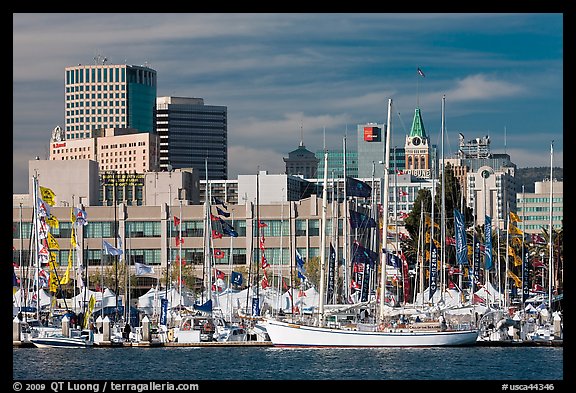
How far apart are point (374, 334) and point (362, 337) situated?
2.39 feet

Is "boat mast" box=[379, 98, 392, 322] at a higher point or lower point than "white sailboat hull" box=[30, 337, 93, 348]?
higher

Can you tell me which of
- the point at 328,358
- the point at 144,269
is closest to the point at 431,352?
the point at 328,358

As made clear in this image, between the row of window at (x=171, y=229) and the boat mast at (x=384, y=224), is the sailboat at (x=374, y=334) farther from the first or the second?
the row of window at (x=171, y=229)

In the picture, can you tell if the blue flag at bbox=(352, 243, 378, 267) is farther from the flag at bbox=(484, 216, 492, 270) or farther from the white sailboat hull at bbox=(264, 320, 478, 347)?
the flag at bbox=(484, 216, 492, 270)

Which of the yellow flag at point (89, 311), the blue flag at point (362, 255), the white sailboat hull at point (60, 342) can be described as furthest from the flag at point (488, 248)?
the white sailboat hull at point (60, 342)

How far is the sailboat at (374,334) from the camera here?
80.2 m

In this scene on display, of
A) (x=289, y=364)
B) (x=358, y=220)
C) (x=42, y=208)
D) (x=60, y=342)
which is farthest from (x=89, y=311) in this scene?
(x=289, y=364)

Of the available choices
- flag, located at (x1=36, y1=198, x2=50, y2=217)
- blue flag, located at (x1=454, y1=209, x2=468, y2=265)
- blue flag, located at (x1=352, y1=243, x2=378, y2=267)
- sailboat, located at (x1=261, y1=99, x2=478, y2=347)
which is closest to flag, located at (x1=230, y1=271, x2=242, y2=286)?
blue flag, located at (x1=352, y1=243, x2=378, y2=267)

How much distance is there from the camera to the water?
6456 centimetres

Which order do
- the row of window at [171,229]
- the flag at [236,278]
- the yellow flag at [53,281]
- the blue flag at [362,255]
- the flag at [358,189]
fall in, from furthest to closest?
the row of window at [171,229]
the flag at [236,278]
the yellow flag at [53,281]
the flag at [358,189]
the blue flag at [362,255]

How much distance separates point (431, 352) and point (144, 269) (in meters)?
27.5

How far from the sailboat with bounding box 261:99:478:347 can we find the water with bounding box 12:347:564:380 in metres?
0.54

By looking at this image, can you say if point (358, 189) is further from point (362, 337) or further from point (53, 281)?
point (53, 281)

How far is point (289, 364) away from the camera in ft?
234
